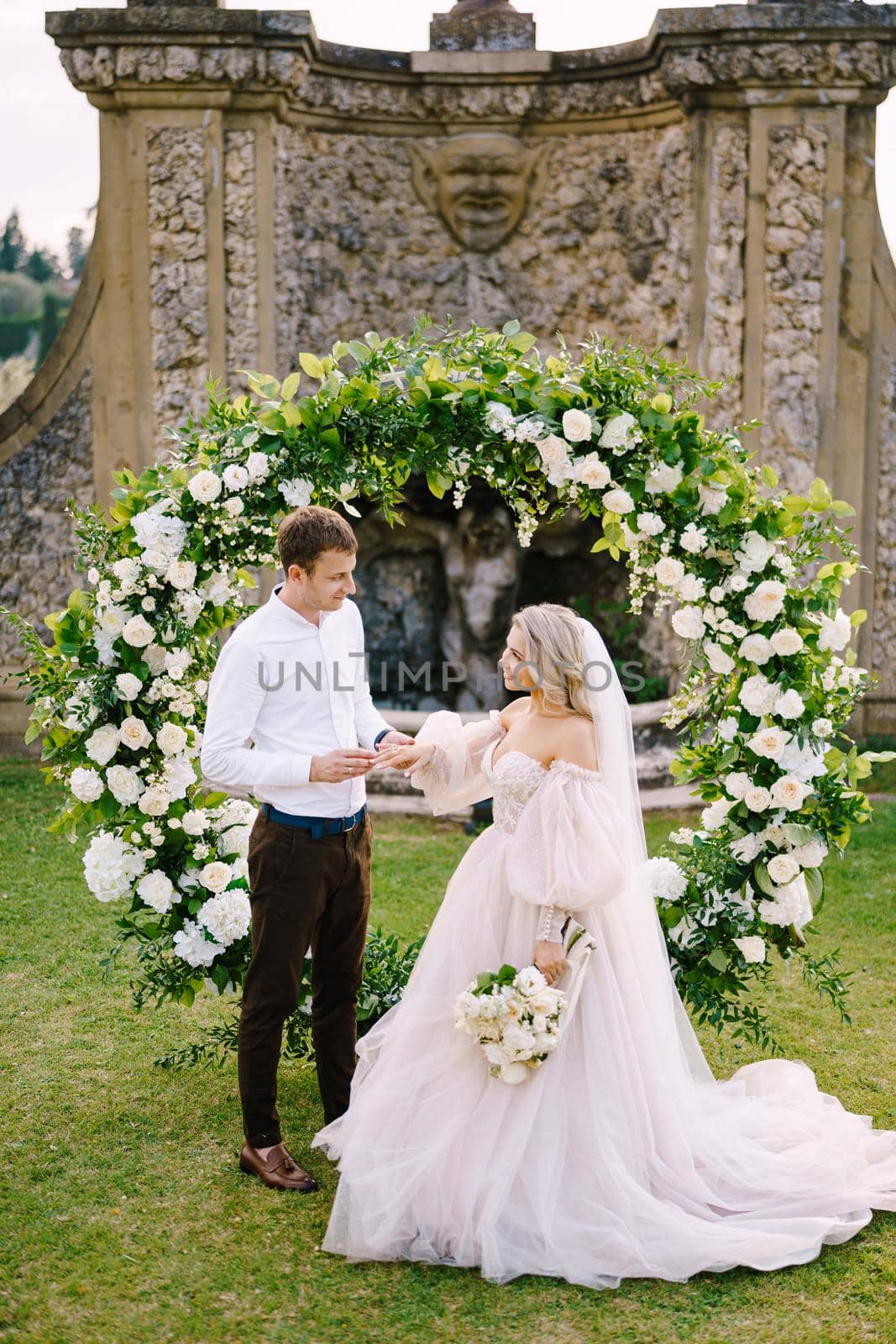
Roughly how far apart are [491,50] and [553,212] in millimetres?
1330

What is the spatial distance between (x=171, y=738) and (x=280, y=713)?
0.64m

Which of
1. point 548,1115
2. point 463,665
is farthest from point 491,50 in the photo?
point 548,1115

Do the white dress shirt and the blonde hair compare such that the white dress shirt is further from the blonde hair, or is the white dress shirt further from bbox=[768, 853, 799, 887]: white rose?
bbox=[768, 853, 799, 887]: white rose

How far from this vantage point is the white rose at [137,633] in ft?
14.4

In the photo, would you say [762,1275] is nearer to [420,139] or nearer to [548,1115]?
[548,1115]

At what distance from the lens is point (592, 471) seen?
4324 millimetres

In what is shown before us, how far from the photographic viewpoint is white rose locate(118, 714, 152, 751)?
4395 mm

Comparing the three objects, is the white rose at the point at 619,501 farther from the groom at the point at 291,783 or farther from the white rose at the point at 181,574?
the white rose at the point at 181,574

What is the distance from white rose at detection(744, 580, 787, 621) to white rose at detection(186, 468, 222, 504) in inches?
75.0

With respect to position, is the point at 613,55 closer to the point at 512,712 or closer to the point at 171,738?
the point at 512,712

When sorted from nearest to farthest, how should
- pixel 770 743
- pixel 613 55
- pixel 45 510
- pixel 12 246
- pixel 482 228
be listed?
pixel 770 743 → pixel 613 55 → pixel 45 510 → pixel 482 228 → pixel 12 246

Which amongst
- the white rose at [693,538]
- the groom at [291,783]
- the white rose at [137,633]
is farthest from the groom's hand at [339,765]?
the white rose at [693,538]

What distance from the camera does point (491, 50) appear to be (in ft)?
32.9

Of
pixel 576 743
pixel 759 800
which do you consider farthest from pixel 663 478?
pixel 759 800
